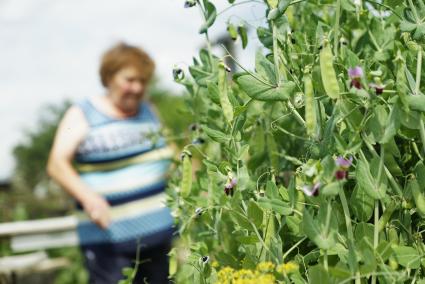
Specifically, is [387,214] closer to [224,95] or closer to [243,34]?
[224,95]

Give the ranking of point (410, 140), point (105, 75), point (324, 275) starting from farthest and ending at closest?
point (105, 75), point (410, 140), point (324, 275)

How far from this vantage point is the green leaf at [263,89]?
955 mm

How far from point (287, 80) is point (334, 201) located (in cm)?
19

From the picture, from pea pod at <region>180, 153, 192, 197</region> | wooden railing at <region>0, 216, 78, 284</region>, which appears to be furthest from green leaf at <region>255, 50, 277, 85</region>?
wooden railing at <region>0, 216, 78, 284</region>

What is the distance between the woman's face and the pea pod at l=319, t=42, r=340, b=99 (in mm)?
2150

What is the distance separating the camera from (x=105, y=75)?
3104 mm

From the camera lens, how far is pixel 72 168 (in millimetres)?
2734

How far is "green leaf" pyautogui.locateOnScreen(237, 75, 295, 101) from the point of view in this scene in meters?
0.95

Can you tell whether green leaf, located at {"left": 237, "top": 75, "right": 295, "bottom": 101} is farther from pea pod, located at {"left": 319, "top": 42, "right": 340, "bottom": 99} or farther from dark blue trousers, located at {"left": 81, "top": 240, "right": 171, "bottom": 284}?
dark blue trousers, located at {"left": 81, "top": 240, "right": 171, "bottom": 284}

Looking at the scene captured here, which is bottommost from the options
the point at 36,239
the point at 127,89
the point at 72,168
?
the point at 36,239

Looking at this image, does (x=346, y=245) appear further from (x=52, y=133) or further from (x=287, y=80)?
(x=52, y=133)

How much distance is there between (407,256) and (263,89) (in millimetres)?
314

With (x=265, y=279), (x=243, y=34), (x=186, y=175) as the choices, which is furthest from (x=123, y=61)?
(x=265, y=279)

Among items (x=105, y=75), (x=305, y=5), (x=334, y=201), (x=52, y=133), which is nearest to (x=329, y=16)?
(x=305, y=5)
